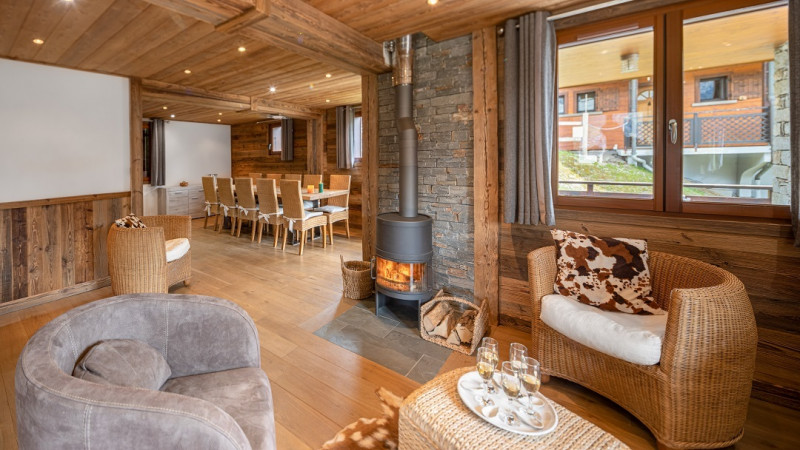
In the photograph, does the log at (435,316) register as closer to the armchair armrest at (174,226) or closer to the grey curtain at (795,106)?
the grey curtain at (795,106)

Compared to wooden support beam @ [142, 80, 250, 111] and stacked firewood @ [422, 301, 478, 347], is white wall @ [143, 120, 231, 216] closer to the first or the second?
wooden support beam @ [142, 80, 250, 111]

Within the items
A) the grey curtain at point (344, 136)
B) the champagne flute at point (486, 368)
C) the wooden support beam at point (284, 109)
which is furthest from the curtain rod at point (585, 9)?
the wooden support beam at point (284, 109)

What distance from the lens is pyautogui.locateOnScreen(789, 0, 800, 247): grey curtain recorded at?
1.65 meters

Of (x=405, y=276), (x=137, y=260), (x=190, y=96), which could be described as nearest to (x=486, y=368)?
(x=405, y=276)

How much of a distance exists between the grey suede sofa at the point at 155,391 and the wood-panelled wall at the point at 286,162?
514cm

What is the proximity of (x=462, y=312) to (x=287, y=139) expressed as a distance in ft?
19.3

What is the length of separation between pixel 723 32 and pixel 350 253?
13.2 feet

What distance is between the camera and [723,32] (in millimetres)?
1984

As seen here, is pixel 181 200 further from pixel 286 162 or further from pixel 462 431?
pixel 462 431

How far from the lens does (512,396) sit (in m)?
1.14

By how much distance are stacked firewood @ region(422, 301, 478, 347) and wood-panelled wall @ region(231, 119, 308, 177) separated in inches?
215

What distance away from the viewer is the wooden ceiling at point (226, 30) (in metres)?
2.20

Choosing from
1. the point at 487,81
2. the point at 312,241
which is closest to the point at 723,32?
the point at 487,81

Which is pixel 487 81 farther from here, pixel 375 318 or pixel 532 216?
pixel 375 318
